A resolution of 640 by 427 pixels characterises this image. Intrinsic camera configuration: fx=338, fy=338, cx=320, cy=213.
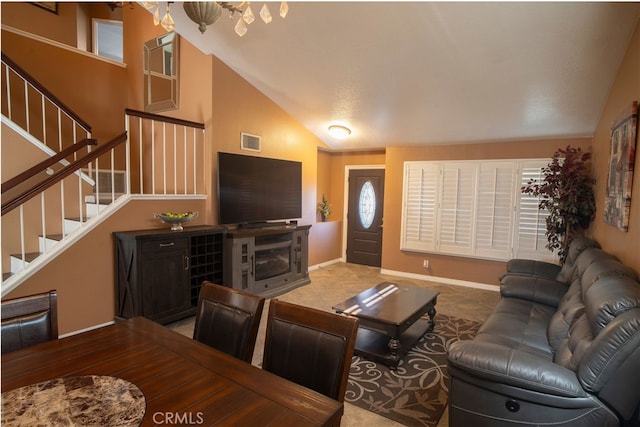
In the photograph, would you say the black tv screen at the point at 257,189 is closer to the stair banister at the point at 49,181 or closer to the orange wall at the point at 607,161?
the stair banister at the point at 49,181

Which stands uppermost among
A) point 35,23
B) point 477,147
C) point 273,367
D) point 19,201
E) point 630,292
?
point 35,23

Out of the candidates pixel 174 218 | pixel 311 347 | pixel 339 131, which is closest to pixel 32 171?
pixel 174 218

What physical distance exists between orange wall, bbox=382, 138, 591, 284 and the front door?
0.59 m

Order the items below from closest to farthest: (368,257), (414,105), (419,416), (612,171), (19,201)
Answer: (419,416) < (19,201) < (612,171) < (414,105) < (368,257)

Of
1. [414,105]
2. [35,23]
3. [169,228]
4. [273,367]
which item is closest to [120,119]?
[35,23]

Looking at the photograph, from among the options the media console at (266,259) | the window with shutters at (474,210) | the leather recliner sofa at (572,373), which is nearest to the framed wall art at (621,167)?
the leather recliner sofa at (572,373)

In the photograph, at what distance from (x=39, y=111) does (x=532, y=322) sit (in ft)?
20.9

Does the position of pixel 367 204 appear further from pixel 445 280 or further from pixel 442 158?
pixel 445 280

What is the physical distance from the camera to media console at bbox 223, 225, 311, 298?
13.9 ft

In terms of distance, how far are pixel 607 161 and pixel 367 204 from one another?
398 centimetres

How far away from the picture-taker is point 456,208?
214 inches

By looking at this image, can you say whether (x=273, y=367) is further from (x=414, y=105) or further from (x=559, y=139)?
(x=559, y=139)

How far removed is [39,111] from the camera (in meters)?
4.66

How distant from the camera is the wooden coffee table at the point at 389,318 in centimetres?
287
